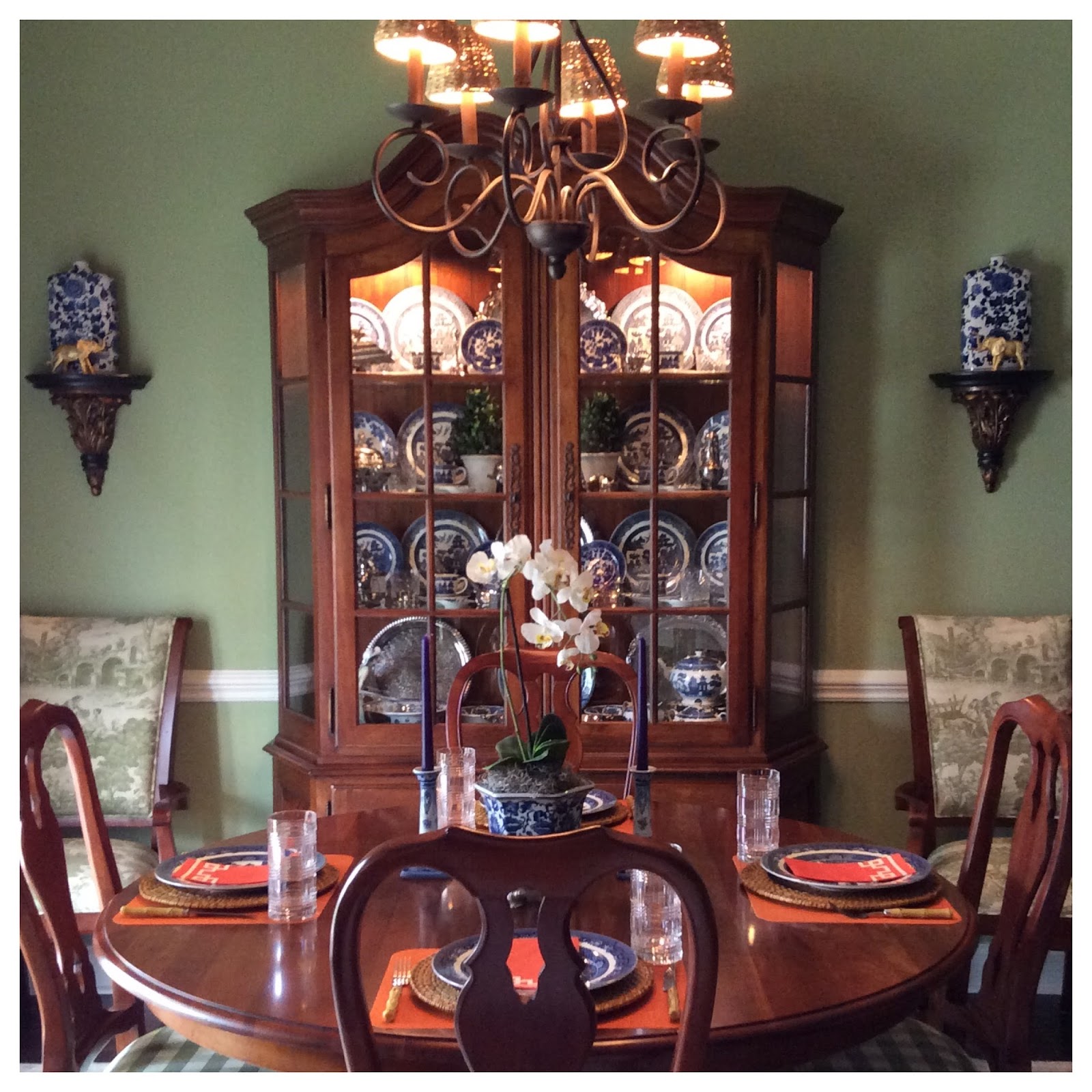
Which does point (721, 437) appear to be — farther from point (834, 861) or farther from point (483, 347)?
point (834, 861)

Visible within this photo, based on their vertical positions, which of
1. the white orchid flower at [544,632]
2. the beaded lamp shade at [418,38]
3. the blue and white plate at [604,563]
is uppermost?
the beaded lamp shade at [418,38]

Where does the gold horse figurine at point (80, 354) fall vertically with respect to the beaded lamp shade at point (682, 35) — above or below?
below

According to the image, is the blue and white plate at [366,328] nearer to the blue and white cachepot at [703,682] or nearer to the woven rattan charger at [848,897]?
the blue and white cachepot at [703,682]

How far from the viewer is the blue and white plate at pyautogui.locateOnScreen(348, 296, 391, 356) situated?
2816mm

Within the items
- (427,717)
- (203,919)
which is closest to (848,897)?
(427,717)

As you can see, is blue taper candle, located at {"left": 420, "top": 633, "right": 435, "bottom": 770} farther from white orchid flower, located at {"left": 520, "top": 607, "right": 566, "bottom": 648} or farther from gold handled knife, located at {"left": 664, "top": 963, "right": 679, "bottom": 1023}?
gold handled knife, located at {"left": 664, "top": 963, "right": 679, "bottom": 1023}

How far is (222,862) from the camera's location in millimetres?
1842

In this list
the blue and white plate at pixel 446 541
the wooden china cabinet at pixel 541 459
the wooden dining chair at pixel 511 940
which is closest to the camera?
the wooden dining chair at pixel 511 940

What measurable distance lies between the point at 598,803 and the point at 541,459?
3.31ft

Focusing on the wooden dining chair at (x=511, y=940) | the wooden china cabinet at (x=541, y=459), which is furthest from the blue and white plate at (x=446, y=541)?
the wooden dining chair at (x=511, y=940)

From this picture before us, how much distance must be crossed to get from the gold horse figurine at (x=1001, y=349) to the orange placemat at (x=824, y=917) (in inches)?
66.4

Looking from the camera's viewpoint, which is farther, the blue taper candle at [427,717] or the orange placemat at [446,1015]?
the blue taper candle at [427,717]

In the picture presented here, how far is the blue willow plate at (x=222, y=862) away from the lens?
1688 millimetres
